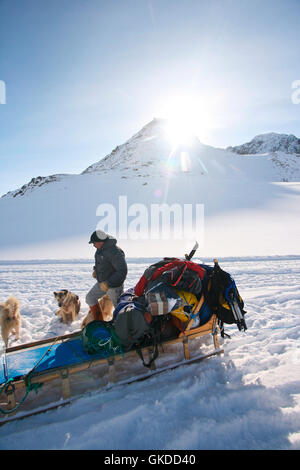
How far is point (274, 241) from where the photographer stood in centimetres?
1384

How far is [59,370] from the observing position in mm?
2580

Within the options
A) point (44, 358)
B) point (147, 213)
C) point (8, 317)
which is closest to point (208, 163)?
point (147, 213)

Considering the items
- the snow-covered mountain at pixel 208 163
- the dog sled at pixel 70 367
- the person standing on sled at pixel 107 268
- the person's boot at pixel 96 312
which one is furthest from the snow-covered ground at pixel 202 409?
the snow-covered mountain at pixel 208 163

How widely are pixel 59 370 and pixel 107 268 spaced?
182cm

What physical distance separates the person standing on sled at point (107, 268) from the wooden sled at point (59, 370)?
2.91ft

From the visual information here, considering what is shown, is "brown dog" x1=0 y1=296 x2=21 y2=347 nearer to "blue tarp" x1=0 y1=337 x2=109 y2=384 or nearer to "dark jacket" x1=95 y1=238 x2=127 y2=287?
"blue tarp" x1=0 y1=337 x2=109 y2=384

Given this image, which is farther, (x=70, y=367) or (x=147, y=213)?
(x=147, y=213)

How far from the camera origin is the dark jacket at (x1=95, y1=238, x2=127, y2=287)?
4066 mm

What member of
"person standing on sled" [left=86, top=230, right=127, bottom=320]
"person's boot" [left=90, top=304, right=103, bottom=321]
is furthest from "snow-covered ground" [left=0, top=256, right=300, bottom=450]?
"person standing on sled" [left=86, top=230, right=127, bottom=320]

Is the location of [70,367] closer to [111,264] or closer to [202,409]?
[202,409]

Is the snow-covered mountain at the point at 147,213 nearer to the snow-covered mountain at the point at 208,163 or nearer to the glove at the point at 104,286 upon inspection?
the glove at the point at 104,286

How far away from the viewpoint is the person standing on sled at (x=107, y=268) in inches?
160

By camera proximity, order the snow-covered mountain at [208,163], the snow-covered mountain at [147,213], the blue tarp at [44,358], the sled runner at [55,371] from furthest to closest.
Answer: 1. the snow-covered mountain at [208,163]
2. the snow-covered mountain at [147,213]
3. the blue tarp at [44,358]
4. the sled runner at [55,371]
